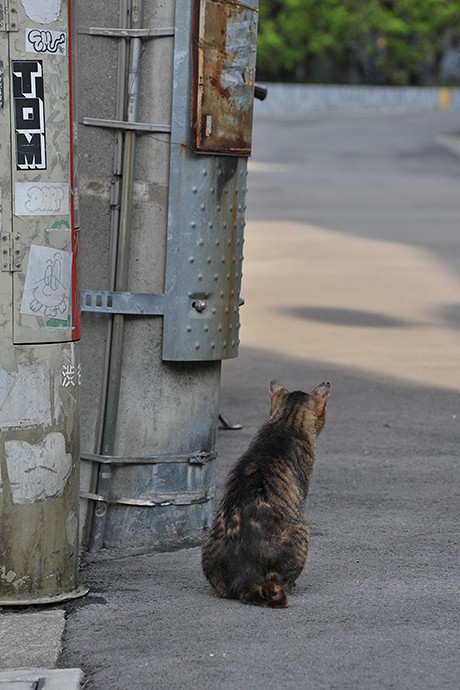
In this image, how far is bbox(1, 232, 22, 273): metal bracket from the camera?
511 centimetres

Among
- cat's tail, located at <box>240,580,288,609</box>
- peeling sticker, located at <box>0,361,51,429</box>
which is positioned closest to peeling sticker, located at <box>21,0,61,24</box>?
peeling sticker, located at <box>0,361,51,429</box>

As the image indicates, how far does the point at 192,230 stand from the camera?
19.9 feet

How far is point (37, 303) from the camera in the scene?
17.1ft

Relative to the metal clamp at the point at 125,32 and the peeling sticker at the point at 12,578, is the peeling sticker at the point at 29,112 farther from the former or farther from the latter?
the peeling sticker at the point at 12,578

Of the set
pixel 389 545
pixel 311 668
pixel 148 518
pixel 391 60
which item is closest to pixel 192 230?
pixel 148 518

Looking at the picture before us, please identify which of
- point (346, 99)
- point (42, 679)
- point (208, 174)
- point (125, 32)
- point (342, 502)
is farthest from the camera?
point (346, 99)

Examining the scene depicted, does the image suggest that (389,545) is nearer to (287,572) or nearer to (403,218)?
(287,572)

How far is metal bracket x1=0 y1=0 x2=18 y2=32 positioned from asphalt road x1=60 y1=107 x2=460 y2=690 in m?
2.32

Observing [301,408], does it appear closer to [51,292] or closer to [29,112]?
[51,292]

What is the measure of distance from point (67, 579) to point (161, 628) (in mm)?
543

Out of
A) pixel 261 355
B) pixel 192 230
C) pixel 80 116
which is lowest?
pixel 261 355

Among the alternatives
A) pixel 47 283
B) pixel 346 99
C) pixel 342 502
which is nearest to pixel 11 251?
pixel 47 283

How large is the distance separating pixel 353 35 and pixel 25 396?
193 feet

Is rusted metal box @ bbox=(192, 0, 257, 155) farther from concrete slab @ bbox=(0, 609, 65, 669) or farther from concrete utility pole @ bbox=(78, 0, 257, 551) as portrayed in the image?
concrete slab @ bbox=(0, 609, 65, 669)
